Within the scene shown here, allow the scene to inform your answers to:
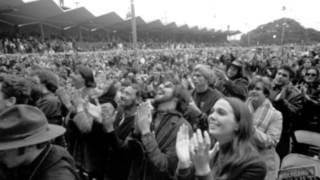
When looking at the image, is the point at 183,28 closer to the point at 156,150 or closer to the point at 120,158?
the point at 120,158

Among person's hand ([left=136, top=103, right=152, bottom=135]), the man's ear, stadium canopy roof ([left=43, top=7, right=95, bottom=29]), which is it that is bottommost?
person's hand ([left=136, top=103, right=152, bottom=135])

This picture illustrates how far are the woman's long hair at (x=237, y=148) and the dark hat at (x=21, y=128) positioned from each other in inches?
44.4

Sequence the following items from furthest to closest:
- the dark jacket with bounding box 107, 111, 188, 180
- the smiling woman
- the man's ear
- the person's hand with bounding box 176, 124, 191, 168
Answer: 1. the man's ear
2. the dark jacket with bounding box 107, 111, 188, 180
3. the person's hand with bounding box 176, 124, 191, 168
4. the smiling woman

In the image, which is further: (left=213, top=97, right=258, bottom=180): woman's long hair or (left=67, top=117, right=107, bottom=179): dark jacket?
(left=67, top=117, right=107, bottom=179): dark jacket

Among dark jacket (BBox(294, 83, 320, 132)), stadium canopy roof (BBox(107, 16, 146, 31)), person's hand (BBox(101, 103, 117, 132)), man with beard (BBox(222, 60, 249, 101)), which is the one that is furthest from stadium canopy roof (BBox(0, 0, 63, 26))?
dark jacket (BBox(294, 83, 320, 132))

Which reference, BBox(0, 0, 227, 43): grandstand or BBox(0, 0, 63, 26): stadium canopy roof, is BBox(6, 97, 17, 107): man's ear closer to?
BBox(0, 0, 227, 43): grandstand

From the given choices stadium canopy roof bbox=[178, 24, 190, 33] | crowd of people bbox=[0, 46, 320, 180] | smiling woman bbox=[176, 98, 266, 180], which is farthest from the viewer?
stadium canopy roof bbox=[178, 24, 190, 33]

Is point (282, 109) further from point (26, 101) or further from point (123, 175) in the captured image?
point (26, 101)

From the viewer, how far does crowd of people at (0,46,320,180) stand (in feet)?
5.65

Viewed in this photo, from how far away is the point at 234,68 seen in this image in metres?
5.39

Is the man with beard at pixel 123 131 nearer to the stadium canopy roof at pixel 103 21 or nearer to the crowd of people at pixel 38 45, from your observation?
the crowd of people at pixel 38 45

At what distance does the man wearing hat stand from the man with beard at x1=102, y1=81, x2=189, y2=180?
0.76 metres

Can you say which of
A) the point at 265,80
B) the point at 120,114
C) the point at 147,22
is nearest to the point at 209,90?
the point at 265,80

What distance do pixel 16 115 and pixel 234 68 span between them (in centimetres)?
437
